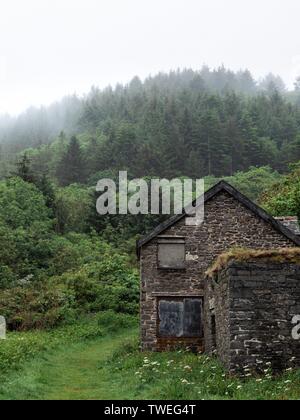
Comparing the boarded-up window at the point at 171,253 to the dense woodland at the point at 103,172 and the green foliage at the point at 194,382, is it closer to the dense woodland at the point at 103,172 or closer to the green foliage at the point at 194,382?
the green foliage at the point at 194,382

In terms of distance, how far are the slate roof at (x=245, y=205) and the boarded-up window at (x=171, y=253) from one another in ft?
1.65

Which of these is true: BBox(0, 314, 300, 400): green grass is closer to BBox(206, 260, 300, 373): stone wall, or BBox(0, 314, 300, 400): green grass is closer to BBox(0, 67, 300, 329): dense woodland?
BBox(206, 260, 300, 373): stone wall

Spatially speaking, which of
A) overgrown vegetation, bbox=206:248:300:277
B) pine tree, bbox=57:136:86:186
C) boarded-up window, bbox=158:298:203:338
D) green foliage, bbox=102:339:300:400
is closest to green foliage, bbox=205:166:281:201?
pine tree, bbox=57:136:86:186

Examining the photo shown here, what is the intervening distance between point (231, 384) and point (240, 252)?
3.83 m

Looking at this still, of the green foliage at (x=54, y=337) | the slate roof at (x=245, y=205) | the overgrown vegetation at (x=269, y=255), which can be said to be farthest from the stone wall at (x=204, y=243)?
the overgrown vegetation at (x=269, y=255)

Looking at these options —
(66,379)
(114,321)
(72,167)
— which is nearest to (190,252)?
(66,379)

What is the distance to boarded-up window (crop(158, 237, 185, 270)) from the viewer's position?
77.9ft

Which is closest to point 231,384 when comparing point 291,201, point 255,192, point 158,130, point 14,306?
point 14,306

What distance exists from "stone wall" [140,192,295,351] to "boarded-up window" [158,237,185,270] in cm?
17

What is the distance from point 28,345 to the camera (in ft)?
72.9
